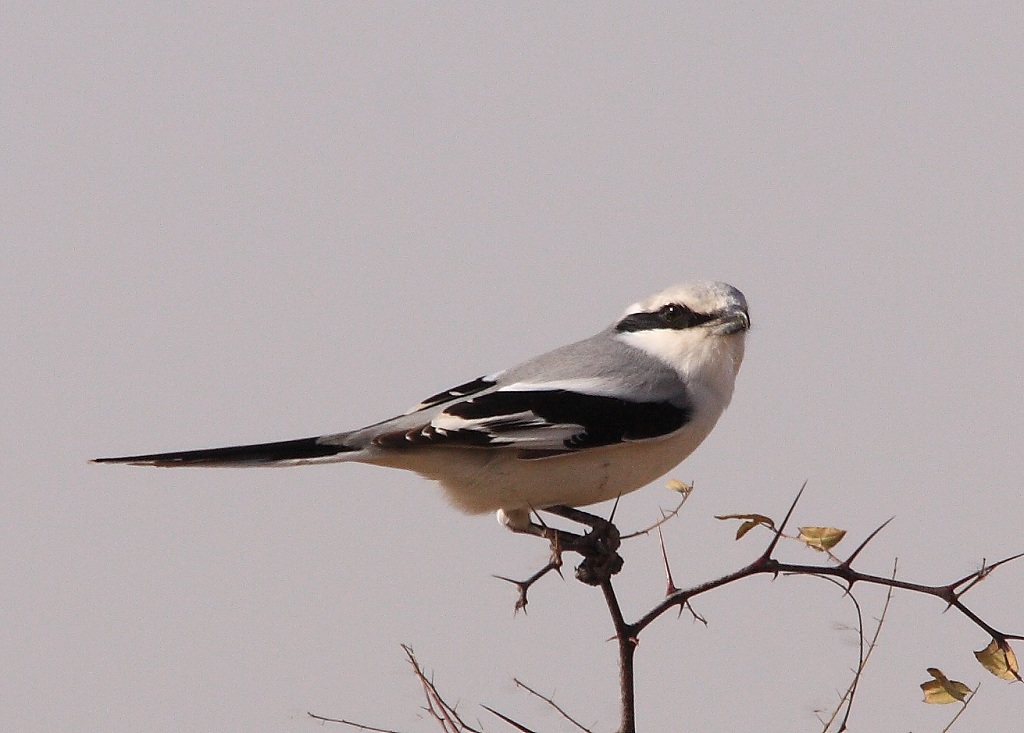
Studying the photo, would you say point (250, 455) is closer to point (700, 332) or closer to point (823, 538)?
point (700, 332)

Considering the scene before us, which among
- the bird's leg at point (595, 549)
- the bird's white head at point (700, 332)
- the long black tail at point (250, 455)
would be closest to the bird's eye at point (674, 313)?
the bird's white head at point (700, 332)

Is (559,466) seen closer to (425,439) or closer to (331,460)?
(425,439)

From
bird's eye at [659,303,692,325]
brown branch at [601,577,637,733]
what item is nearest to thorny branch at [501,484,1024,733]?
brown branch at [601,577,637,733]

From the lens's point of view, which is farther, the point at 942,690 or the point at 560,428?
the point at 560,428

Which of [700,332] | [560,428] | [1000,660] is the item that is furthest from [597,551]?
[1000,660]

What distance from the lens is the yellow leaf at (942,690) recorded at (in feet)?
8.10

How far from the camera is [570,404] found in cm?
375

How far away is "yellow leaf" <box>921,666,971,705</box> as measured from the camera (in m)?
2.47

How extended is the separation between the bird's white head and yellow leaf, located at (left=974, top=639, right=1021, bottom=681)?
66.4 inches

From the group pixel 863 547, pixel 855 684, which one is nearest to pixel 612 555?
pixel 855 684

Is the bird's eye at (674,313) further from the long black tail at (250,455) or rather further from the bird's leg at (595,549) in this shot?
the long black tail at (250,455)

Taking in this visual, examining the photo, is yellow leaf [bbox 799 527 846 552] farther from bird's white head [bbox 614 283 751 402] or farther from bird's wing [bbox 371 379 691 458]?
bird's white head [bbox 614 283 751 402]

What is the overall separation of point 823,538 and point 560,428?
1274 millimetres

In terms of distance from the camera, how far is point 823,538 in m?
2.54
